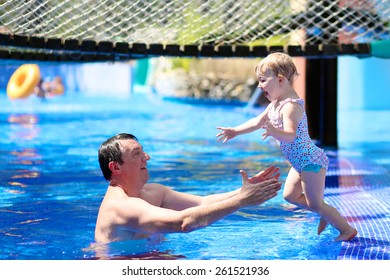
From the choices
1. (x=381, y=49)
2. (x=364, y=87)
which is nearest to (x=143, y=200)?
(x=381, y=49)

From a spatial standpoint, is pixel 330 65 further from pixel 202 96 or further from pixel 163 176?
pixel 202 96

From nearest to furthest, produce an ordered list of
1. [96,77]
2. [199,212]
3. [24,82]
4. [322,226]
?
[199,212], [322,226], [24,82], [96,77]

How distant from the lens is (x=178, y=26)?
8.34 m

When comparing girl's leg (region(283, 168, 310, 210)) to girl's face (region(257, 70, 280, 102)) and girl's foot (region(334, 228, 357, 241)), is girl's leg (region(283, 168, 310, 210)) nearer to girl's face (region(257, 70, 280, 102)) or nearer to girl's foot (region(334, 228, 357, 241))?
girl's foot (region(334, 228, 357, 241))

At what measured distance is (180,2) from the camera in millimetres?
7449

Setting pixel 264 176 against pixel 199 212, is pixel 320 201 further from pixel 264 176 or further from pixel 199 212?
pixel 199 212

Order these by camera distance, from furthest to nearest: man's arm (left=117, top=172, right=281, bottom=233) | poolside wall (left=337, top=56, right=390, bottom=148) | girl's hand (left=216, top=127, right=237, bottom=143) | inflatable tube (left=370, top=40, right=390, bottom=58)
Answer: poolside wall (left=337, top=56, right=390, bottom=148) → inflatable tube (left=370, top=40, right=390, bottom=58) → girl's hand (left=216, top=127, right=237, bottom=143) → man's arm (left=117, top=172, right=281, bottom=233)

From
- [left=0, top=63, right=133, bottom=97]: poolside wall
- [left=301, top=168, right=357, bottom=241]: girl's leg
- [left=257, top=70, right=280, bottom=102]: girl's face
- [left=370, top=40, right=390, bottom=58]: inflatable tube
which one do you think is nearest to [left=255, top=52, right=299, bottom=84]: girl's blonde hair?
[left=257, top=70, right=280, bottom=102]: girl's face

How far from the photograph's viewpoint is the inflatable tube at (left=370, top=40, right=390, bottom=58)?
7.03 metres

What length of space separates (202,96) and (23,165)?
10.4 m

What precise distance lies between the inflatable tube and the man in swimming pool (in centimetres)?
337

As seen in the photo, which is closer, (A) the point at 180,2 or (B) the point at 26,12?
(B) the point at 26,12

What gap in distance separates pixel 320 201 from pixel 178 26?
4457 millimetres
